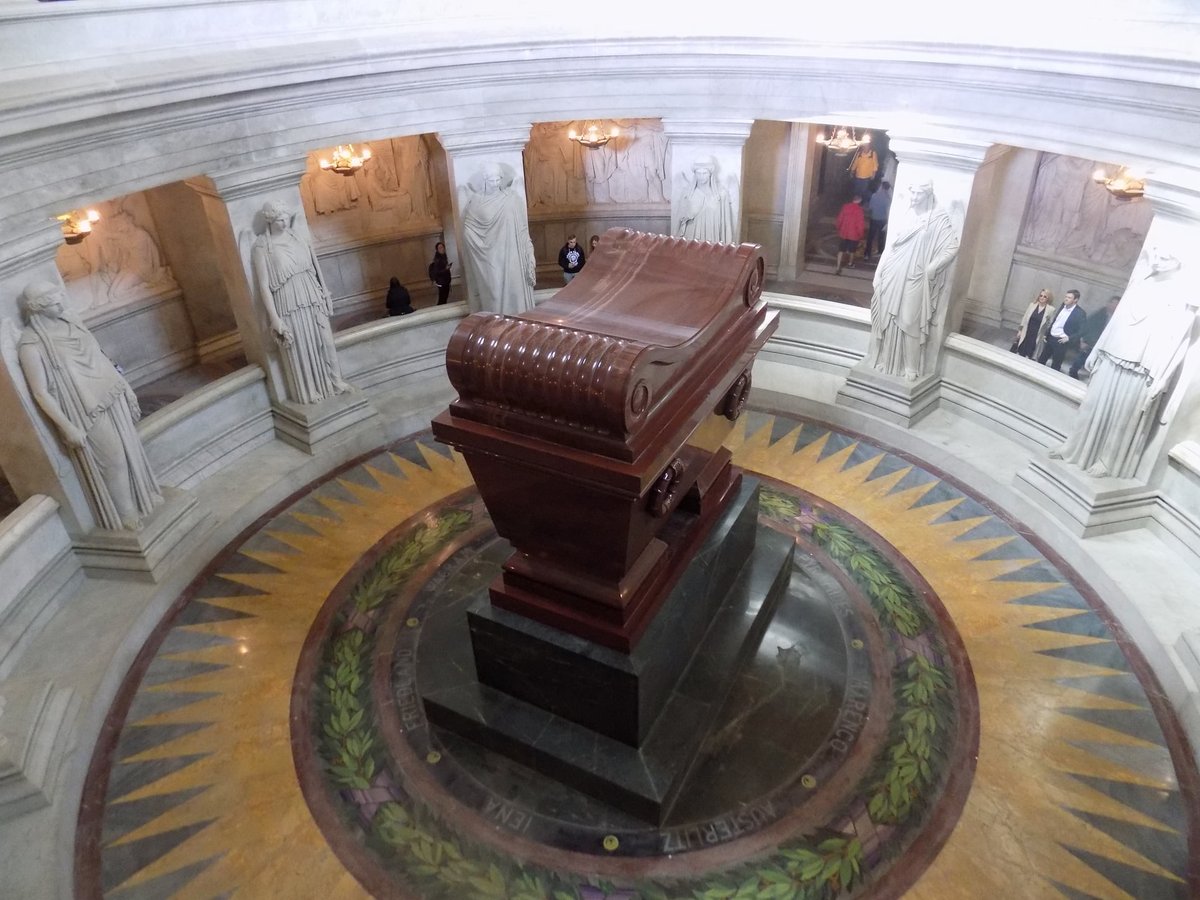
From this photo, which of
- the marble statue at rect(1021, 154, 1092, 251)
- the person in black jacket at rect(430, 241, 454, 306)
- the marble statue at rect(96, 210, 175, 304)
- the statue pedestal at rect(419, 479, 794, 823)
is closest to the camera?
the statue pedestal at rect(419, 479, 794, 823)

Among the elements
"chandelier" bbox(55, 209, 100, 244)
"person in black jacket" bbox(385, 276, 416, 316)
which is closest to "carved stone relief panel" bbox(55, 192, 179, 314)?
"chandelier" bbox(55, 209, 100, 244)

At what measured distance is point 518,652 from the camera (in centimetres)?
413

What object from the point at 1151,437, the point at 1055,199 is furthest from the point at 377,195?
the point at 1151,437

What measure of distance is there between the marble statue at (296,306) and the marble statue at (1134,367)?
229 inches

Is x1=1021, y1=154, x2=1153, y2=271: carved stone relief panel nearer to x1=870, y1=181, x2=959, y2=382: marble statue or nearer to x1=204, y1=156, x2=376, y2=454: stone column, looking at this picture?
x1=870, y1=181, x2=959, y2=382: marble statue

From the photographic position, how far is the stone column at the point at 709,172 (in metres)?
7.09

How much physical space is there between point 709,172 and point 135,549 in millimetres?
5485

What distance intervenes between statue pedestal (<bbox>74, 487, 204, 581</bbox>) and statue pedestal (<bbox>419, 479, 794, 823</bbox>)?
2210 mm

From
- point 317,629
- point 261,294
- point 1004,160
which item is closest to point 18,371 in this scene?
point 261,294

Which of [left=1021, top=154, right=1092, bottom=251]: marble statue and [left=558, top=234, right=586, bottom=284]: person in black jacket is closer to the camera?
[left=1021, top=154, right=1092, bottom=251]: marble statue

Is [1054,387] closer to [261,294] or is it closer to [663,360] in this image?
[663,360]

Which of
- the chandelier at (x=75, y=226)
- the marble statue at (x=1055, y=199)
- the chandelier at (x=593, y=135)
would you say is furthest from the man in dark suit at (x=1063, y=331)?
the chandelier at (x=75, y=226)

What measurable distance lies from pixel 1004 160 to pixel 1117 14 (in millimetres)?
2483

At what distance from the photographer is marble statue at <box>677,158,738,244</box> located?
720 centimetres
